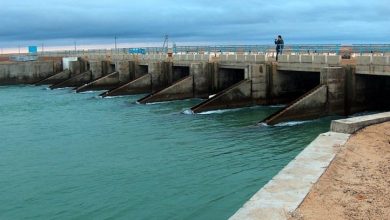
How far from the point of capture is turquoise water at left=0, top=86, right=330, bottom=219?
12.8 meters

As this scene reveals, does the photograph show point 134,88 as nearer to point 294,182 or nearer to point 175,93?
point 175,93

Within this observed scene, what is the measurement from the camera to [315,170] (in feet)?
36.4

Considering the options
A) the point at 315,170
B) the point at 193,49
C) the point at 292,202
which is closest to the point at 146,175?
the point at 315,170

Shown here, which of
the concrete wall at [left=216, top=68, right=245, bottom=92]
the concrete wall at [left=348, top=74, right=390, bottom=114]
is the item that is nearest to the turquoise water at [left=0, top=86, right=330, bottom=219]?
the concrete wall at [left=348, top=74, right=390, bottom=114]

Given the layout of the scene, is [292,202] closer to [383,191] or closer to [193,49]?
[383,191]

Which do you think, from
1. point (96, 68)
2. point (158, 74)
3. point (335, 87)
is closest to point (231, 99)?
point (335, 87)

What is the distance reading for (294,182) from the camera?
33.7 ft

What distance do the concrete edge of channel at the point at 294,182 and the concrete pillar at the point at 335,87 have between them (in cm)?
1179

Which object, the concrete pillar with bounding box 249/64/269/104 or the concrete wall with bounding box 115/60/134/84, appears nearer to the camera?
the concrete pillar with bounding box 249/64/269/104

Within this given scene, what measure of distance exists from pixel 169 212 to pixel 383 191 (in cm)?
530

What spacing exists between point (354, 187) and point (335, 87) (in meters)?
17.8

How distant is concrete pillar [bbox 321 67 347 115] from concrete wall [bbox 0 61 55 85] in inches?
2049

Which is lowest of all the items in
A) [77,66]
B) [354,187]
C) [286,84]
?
[354,187]

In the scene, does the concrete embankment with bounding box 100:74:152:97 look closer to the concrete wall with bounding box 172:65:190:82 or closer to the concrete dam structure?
the concrete dam structure
